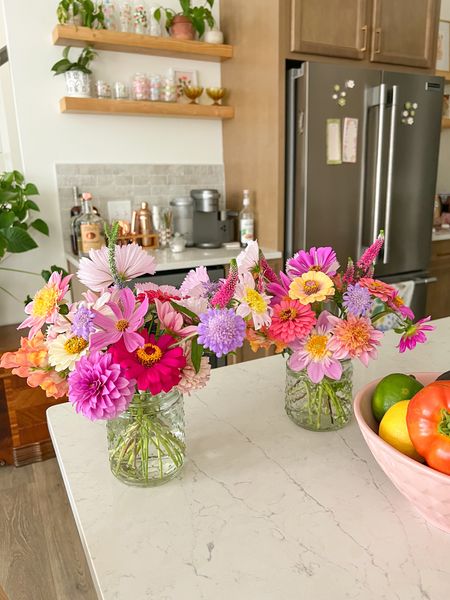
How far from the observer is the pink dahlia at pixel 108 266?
2.16 ft

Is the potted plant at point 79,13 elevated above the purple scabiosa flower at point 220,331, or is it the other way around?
the potted plant at point 79,13

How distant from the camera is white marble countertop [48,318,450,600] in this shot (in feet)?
1.79

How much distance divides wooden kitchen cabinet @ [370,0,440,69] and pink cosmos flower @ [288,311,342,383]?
8.12 feet

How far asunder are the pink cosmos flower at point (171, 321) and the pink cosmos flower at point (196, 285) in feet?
0.22

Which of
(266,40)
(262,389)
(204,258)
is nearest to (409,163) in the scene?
(266,40)

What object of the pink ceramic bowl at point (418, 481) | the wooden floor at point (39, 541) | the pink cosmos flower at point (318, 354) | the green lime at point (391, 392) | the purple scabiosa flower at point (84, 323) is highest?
the purple scabiosa flower at point (84, 323)

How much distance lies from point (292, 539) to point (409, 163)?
8.69ft

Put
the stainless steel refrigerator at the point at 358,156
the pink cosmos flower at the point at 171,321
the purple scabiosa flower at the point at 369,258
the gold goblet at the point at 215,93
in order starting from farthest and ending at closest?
the gold goblet at the point at 215,93 < the stainless steel refrigerator at the point at 358,156 < the purple scabiosa flower at the point at 369,258 < the pink cosmos flower at the point at 171,321

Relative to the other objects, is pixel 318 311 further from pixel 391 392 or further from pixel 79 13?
pixel 79 13

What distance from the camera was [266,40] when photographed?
2498 mm

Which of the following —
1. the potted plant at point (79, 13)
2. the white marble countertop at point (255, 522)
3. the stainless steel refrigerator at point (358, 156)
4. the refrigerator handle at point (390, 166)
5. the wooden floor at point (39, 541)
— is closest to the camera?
the white marble countertop at point (255, 522)

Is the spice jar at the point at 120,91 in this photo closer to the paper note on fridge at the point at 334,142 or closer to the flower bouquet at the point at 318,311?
the paper note on fridge at the point at 334,142

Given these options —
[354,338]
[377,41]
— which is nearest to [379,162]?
[377,41]

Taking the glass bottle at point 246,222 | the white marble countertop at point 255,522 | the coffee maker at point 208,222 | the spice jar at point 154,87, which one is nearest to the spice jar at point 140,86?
the spice jar at point 154,87
